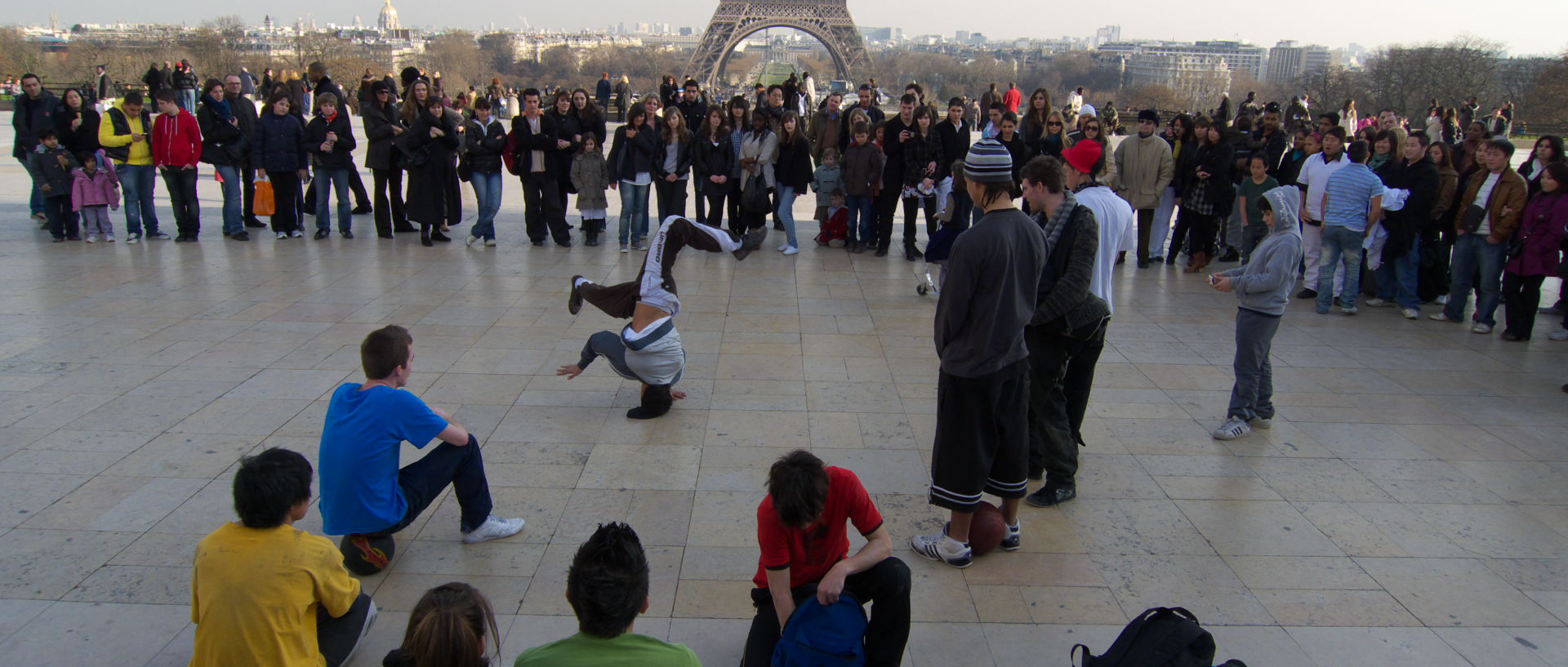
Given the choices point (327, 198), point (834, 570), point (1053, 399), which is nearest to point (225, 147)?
point (327, 198)

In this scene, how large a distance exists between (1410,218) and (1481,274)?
71 cm

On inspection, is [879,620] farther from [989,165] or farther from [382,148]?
[382,148]

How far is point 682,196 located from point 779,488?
7950 mm

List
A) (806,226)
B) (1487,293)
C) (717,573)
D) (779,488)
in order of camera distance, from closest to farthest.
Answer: (779,488) → (717,573) → (1487,293) → (806,226)

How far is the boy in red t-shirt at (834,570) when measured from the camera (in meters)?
2.97

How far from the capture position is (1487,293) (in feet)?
26.1

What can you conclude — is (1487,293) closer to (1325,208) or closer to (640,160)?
(1325,208)

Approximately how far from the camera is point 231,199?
34.6ft

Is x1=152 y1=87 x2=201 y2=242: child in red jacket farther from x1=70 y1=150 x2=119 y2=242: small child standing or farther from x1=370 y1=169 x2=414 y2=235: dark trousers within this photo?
x1=370 y1=169 x2=414 y2=235: dark trousers

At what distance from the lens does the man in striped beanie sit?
11.9 ft

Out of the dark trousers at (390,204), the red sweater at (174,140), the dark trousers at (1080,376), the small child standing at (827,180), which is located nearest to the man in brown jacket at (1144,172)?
the small child standing at (827,180)

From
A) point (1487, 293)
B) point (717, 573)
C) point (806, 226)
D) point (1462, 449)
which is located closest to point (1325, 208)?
point (1487, 293)

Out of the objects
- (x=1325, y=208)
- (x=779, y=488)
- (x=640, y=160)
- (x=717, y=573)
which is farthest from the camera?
(x=640, y=160)

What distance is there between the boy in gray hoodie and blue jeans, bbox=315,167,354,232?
9.21m
